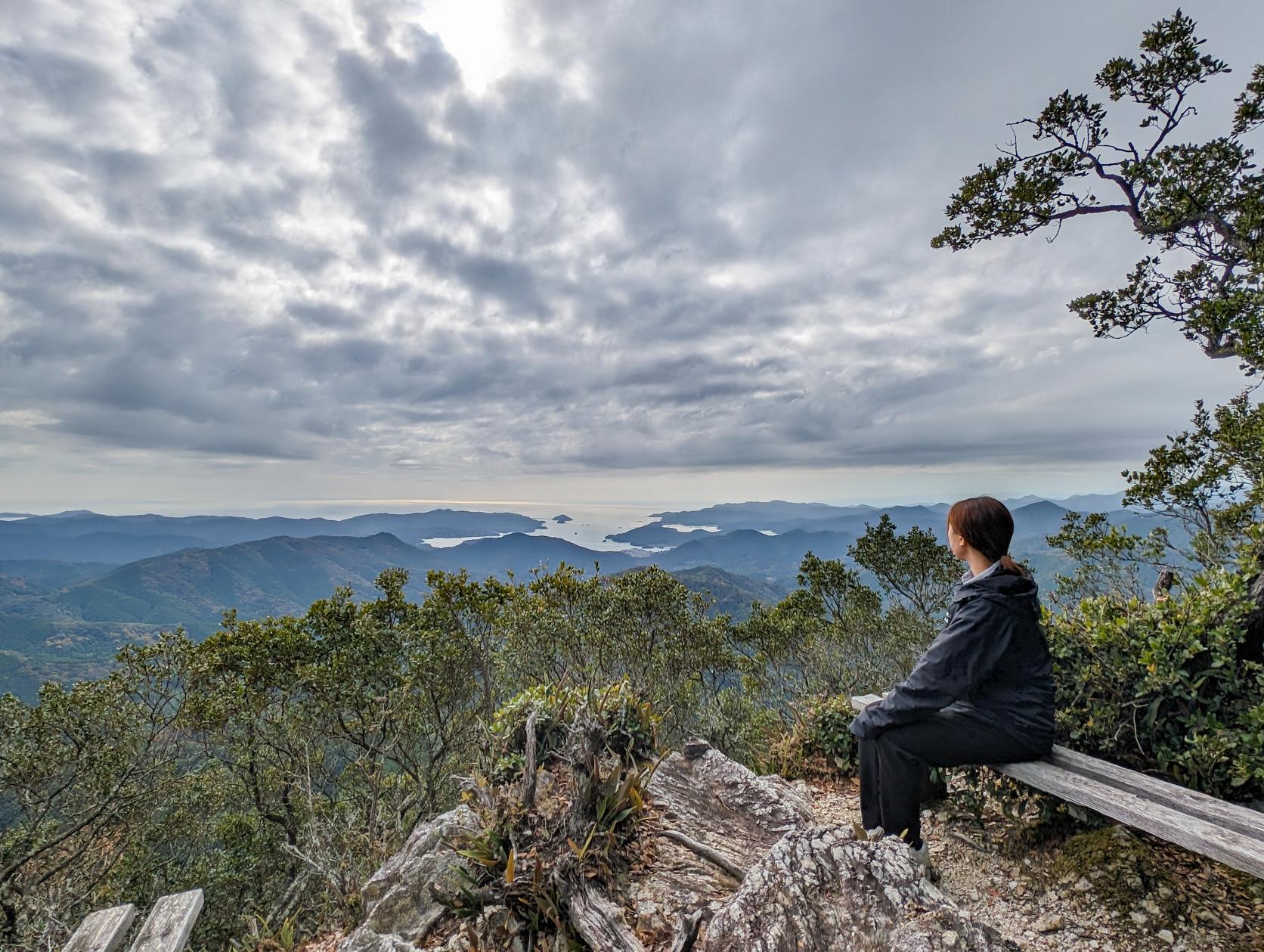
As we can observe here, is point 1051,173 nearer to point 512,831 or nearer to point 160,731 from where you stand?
point 512,831

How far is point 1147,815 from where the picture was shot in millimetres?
2646

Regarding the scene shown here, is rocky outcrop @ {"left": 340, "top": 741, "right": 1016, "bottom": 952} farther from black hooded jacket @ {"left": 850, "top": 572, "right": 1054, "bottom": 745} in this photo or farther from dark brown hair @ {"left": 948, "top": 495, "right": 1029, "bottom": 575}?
dark brown hair @ {"left": 948, "top": 495, "right": 1029, "bottom": 575}

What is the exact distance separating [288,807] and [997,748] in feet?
70.4

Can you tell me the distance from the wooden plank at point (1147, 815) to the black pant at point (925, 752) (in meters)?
0.11

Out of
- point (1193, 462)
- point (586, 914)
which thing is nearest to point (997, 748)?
point (586, 914)

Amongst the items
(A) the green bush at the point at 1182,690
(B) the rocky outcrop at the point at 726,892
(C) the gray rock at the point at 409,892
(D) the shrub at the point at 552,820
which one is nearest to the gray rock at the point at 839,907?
(B) the rocky outcrop at the point at 726,892

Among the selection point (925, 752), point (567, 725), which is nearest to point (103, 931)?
point (567, 725)

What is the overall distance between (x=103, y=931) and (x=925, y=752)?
5692 millimetres

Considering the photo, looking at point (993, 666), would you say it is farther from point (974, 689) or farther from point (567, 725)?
point (567, 725)

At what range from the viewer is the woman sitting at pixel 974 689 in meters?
3.08

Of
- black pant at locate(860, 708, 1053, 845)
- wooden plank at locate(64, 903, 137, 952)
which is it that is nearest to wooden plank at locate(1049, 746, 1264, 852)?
black pant at locate(860, 708, 1053, 845)

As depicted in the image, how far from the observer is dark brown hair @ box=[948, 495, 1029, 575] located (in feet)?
10.6

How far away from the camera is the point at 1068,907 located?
294 cm

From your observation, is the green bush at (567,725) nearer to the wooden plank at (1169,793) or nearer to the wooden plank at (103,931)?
the wooden plank at (103,931)
